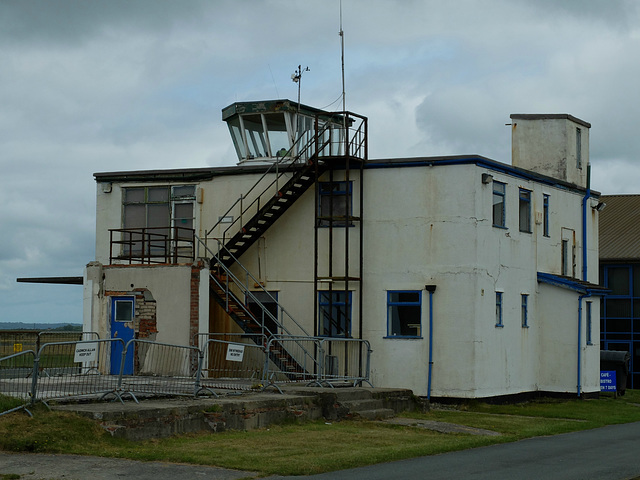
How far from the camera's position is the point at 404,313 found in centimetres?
2695


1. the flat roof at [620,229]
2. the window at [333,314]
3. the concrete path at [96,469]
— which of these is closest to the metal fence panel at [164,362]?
the window at [333,314]

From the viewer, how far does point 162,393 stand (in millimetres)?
19078

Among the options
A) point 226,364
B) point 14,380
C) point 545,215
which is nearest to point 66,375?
point 14,380

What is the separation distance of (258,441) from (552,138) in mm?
18226

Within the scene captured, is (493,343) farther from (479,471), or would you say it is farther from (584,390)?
(479,471)

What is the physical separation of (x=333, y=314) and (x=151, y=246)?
6017 millimetres

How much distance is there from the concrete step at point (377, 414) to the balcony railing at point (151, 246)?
8597 millimetres

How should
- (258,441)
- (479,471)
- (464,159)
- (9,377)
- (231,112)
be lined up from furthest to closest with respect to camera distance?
(231,112) → (464,159) → (9,377) → (258,441) → (479,471)

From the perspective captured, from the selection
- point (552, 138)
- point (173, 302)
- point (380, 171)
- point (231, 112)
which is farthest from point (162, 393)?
point (552, 138)

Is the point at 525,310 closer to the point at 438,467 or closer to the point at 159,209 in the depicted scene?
the point at 159,209

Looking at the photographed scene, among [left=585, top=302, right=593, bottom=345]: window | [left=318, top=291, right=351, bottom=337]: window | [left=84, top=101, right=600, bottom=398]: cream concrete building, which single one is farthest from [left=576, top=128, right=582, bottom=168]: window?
[left=318, top=291, right=351, bottom=337]: window

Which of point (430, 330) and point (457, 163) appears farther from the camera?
point (457, 163)

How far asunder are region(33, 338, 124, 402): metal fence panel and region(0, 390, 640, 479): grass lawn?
1211mm

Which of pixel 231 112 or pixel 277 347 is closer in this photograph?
pixel 277 347
